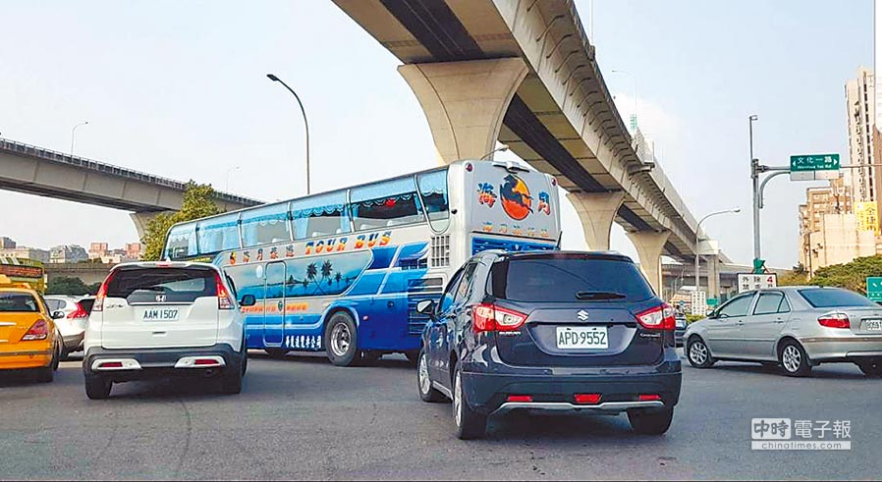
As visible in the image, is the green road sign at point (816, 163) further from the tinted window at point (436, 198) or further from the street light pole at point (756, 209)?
the tinted window at point (436, 198)

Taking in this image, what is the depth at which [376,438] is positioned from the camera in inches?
284

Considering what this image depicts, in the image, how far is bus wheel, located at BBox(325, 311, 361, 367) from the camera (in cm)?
1595

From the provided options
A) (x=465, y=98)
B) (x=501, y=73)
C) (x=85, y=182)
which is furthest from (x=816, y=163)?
(x=85, y=182)

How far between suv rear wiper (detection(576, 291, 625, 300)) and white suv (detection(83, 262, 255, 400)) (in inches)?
193

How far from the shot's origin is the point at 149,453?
6621 millimetres

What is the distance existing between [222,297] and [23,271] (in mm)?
21119

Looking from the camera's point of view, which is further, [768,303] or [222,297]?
[768,303]

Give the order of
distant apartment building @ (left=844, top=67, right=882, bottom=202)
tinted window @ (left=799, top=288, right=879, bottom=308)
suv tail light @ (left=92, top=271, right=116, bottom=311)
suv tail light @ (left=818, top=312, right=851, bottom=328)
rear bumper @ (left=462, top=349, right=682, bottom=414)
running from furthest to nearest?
distant apartment building @ (left=844, top=67, right=882, bottom=202), tinted window @ (left=799, top=288, right=879, bottom=308), suv tail light @ (left=818, top=312, right=851, bottom=328), suv tail light @ (left=92, top=271, right=116, bottom=311), rear bumper @ (left=462, top=349, right=682, bottom=414)

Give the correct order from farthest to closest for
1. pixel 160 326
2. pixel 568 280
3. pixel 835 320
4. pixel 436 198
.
A: pixel 436 198, pixel 835 320, pixel 160 326, pixel 568 280

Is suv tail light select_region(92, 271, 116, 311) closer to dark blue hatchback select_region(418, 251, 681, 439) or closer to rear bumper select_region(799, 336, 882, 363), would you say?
dark blue hatchback select_region(418, 251, 681, 439)

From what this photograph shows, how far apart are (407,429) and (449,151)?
667 inches

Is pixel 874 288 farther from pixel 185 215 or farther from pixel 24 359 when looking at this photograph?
pixel 24 359

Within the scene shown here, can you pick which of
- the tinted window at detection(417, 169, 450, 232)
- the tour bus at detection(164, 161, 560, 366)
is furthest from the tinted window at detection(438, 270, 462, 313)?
the tinted window at detection(417, 169, 450, 232)

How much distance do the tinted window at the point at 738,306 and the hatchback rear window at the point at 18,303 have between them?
36.6ft
